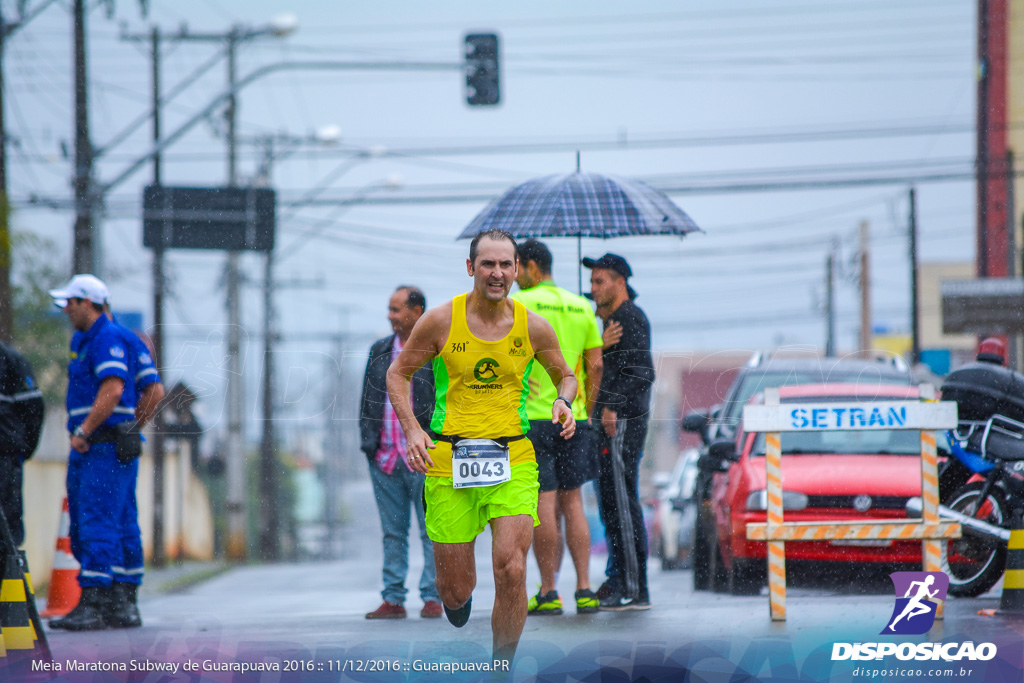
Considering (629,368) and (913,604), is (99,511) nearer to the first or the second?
A: (629,368)

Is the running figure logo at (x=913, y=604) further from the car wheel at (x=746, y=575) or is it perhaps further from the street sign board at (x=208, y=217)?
the street sign board at (x=208, y=217)

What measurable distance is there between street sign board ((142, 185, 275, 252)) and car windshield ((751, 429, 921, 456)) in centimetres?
1316

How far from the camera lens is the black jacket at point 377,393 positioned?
7.90m

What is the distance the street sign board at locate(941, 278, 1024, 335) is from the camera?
18.0m

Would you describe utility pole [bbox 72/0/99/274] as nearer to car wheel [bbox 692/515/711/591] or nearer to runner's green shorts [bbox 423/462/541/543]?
car wheel [bbox 692/515/711/591]

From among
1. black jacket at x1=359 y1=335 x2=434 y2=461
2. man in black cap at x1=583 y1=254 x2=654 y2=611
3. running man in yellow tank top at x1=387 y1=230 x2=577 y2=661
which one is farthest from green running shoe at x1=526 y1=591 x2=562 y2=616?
running man in yellow tank top at x1=387 y1=230 x2=577 y2=661

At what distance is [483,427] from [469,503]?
13.2 inches

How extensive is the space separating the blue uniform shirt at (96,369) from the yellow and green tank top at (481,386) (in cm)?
314

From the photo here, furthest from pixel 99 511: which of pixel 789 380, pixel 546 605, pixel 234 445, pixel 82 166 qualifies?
pixel 234 445

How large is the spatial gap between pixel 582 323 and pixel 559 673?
2.23 metres

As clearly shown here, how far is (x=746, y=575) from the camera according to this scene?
9.12 metres

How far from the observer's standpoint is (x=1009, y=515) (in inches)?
306

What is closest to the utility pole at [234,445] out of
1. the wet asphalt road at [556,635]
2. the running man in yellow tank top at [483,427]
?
the wet asphalt road at [556,635]

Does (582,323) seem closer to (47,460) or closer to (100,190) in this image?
(100,190)
